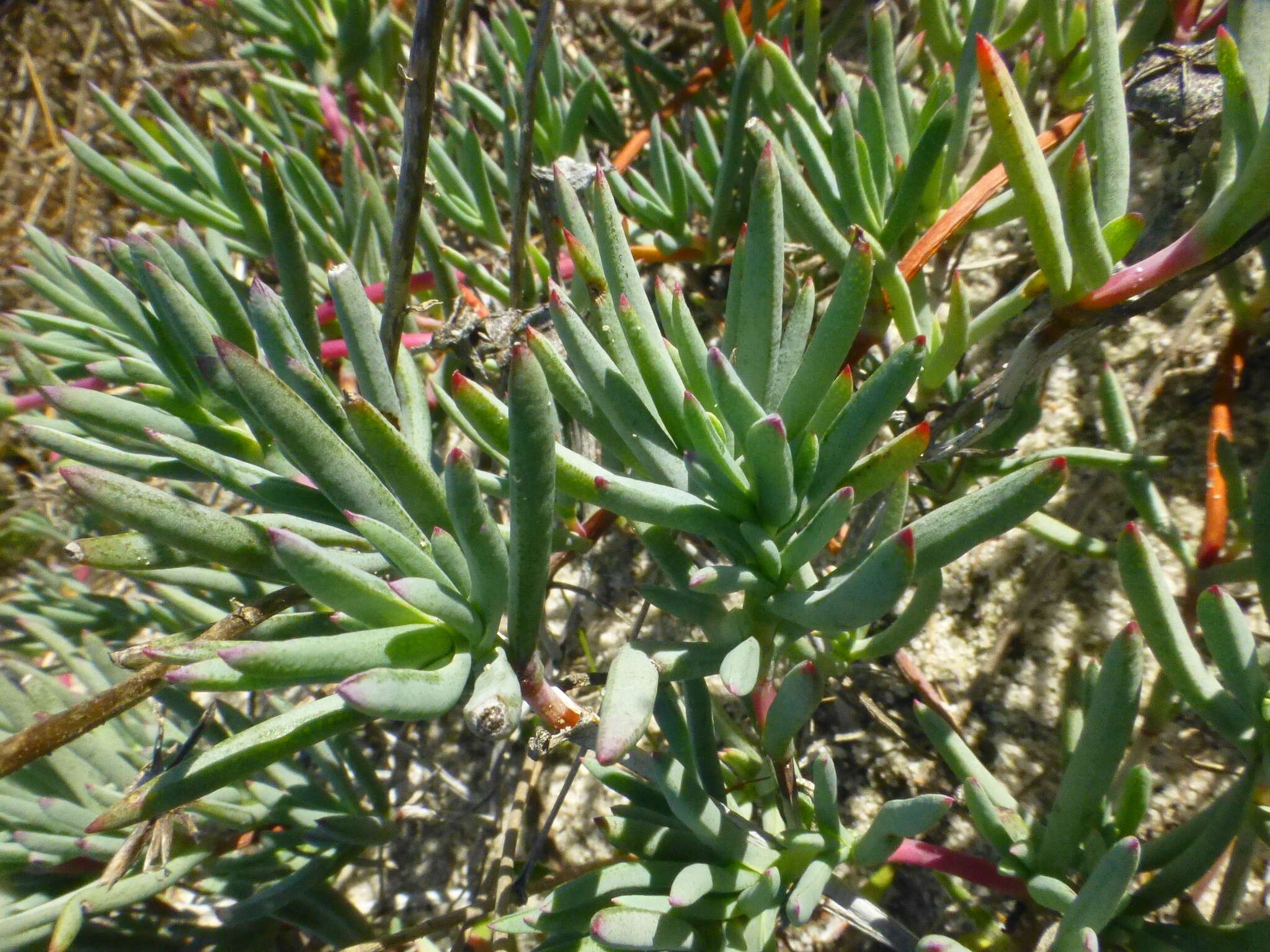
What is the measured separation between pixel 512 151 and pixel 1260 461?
4.13ft

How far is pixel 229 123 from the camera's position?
8.75 feet

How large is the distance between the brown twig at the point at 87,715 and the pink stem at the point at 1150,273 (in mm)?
902

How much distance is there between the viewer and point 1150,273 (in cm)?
77

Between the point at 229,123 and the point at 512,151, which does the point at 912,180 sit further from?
the point at 229,123

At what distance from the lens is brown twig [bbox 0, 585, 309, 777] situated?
2.47 feet

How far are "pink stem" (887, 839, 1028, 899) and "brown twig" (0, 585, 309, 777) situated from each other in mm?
743

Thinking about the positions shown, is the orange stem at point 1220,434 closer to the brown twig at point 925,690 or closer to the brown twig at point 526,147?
the brown twig at point 925,690

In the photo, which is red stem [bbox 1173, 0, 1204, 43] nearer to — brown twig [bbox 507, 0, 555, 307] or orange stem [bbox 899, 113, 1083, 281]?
orange stem [bbox 899, 113, 1083, 281]

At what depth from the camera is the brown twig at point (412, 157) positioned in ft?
2.71

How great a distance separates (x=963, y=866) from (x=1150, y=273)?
0.65 metres

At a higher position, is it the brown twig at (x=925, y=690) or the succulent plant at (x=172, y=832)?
the brown twig at (x=925, y=690)

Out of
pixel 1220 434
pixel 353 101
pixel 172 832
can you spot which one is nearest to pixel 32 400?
pixel 353 101

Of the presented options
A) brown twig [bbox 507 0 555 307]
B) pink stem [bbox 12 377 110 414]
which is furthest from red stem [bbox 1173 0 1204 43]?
pink stem [bbox 12 377 110 414]

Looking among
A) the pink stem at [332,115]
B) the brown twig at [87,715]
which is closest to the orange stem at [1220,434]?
the brown twig at [87,715]
